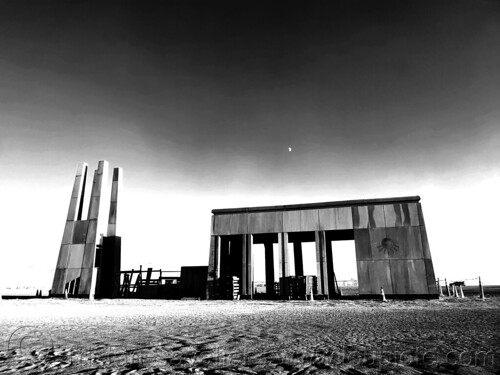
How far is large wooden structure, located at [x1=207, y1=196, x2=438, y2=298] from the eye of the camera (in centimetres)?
2311

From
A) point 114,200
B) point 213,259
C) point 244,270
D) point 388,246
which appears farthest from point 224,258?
point 388,246

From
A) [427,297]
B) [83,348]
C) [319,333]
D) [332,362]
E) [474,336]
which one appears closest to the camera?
[332,362]

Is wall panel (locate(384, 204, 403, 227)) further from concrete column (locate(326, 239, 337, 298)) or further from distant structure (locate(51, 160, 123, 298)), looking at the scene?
distant structure (locate(51, 160, 123, 298))

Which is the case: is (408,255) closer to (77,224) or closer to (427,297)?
(427,297)

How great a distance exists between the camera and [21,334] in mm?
7445

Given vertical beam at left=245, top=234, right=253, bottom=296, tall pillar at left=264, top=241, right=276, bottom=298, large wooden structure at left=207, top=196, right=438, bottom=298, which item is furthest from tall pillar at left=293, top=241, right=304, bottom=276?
vertical beam at left=245, top=234, right=253, bottom=296

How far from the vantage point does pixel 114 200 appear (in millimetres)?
28641

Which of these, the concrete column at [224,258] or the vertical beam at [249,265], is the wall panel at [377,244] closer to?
the vertical beam at [249,265]

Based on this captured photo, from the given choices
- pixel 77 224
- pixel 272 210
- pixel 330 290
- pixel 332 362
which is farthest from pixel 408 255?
pixel 77 224

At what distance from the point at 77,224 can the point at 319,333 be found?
85.8 feet

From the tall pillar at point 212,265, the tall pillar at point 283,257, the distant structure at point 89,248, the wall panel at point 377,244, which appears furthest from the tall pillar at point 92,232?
the wall panel at point 377,244

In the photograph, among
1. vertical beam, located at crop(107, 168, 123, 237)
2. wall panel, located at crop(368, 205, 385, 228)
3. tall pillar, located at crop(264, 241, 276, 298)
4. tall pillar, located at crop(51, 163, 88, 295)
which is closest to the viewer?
wall panel, located at crop(368, 205, 385, 228)

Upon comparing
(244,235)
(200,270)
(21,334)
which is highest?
(244,235)

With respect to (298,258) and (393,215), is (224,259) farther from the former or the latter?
(393,215)
